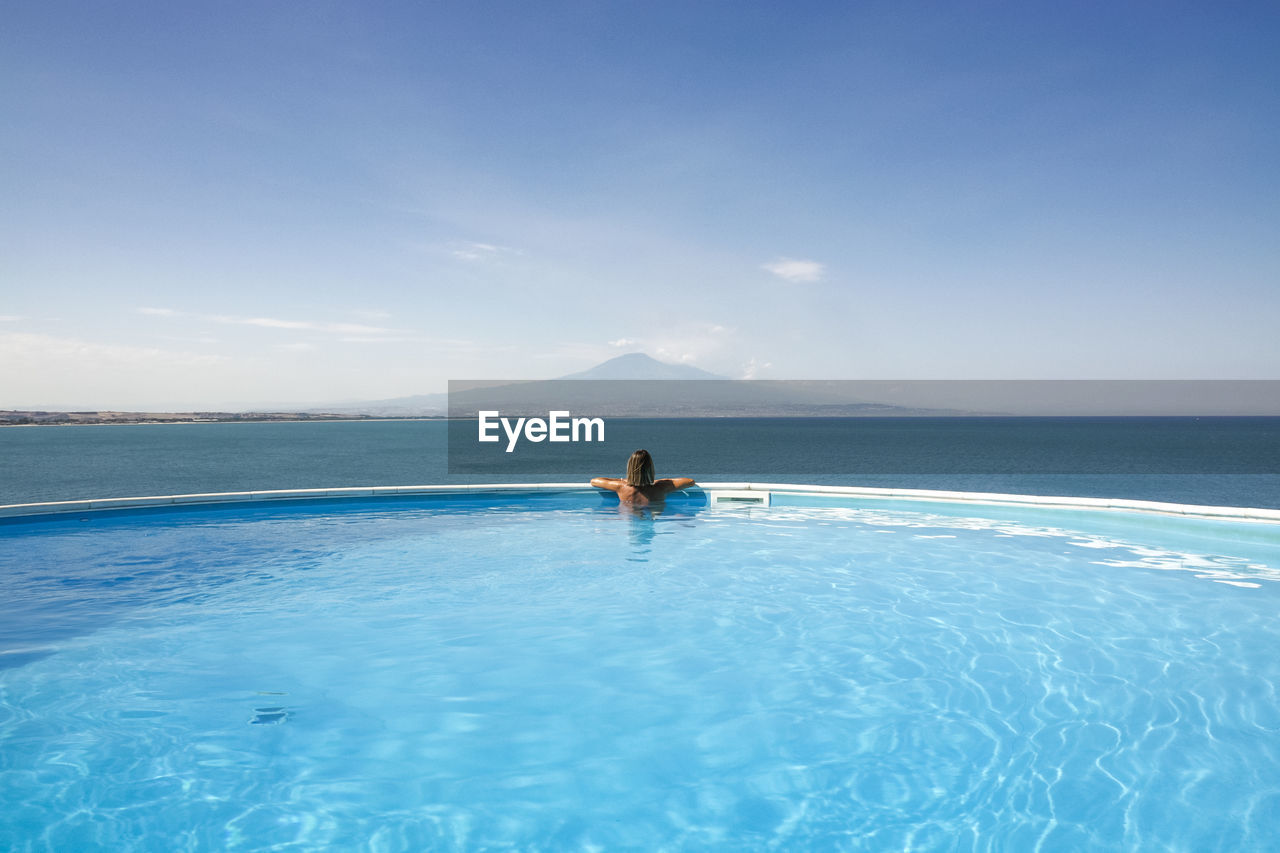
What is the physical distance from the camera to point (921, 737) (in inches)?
159

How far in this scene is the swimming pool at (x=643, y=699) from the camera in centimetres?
329

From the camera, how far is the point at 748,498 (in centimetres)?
1293

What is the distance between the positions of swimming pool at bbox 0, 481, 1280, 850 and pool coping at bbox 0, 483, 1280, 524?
1.25 meters

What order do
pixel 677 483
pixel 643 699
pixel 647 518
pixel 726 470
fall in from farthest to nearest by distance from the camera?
pixel 726 470
pixel 677 483
pixel 647 518
pixel 643 699

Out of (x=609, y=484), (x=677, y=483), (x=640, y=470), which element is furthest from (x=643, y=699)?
(x=609, y=484)

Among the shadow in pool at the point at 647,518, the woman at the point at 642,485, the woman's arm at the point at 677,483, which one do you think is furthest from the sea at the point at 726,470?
the woman at the point at 642,485

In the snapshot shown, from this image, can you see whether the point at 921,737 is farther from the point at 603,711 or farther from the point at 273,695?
the point at 273,695

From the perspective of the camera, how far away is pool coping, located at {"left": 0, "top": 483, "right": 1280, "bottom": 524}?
1007 cm

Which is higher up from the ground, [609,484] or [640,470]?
[640,470]

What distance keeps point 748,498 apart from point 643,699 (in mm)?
8575

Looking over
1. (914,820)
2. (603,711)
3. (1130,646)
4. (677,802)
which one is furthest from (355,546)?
(1130,646)

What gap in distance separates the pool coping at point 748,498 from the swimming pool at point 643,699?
125 cm

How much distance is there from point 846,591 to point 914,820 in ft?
12.6

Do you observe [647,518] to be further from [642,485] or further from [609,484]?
[609,484]
